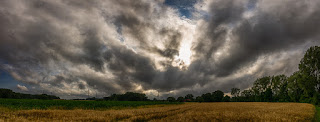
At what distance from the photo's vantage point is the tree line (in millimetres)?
41634

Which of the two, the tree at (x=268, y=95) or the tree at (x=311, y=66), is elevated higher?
the tree at (x=311, y=66)

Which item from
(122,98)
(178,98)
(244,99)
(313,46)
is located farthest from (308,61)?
(122,98)

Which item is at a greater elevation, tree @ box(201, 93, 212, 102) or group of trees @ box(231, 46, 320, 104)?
group of trees @ box(231, 46, 320, 104)

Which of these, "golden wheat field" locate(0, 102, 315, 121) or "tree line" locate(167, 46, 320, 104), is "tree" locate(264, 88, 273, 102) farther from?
"golden wheat field" locate(0, 102, 315, 121)

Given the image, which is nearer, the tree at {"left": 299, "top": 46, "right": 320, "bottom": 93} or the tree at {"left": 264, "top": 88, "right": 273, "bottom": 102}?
the tree at {"left": 299, "top": 46, "right": 320, "bottom": 93}

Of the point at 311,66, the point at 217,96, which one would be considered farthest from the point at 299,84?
the point at 217,96

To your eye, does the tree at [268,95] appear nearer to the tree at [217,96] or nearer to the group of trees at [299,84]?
the group of trees at [299,84]

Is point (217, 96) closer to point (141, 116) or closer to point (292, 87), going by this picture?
point (292, 87)

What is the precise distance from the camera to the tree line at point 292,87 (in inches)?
1639

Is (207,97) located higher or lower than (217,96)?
lower

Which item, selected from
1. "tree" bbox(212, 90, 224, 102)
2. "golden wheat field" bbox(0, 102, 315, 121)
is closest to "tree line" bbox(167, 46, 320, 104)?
"tree" bbox(212, 90, 224, 102)

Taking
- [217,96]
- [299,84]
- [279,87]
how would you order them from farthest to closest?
1. [217,96]
2. [279,87]
3. [299,84]

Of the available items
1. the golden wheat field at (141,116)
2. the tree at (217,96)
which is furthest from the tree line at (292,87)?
the golden wheat field at (141,116)

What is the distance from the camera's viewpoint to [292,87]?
58000 millimetres
